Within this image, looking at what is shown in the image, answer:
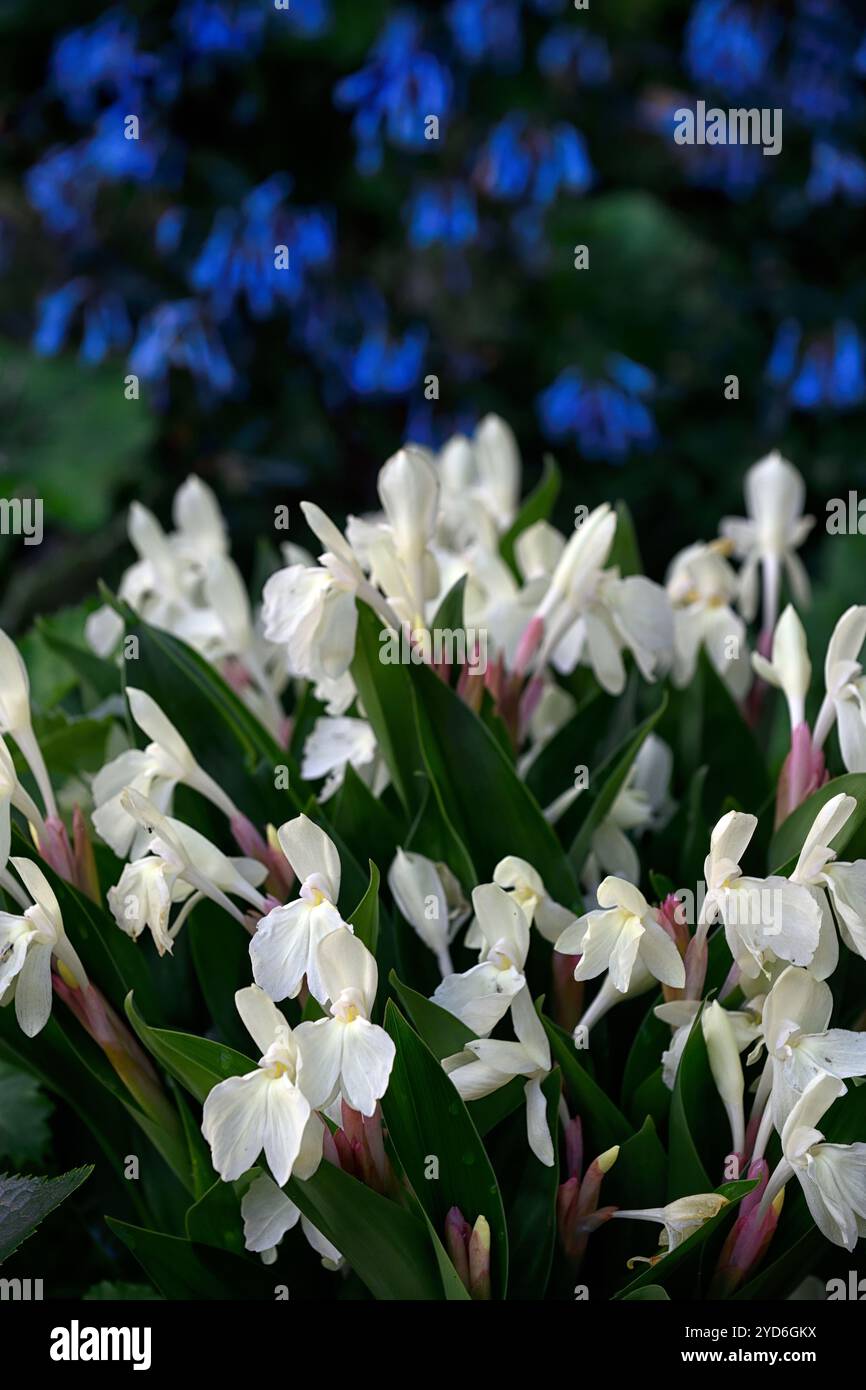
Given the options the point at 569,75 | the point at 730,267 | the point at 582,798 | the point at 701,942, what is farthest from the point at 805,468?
the point at 701,942

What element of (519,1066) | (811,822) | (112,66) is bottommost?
(519,1066)

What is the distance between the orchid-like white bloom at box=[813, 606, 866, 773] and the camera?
2.21ft

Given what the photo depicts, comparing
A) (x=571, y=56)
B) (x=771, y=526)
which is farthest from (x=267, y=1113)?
(x=571, y=56)

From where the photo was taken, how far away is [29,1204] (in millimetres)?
599

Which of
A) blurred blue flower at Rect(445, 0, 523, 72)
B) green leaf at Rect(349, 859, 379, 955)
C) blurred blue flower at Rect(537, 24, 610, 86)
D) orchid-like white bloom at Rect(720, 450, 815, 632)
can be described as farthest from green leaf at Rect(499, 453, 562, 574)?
blurred blue flower at Rect(537, 24, 610, 86)

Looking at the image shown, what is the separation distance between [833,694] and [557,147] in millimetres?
2007

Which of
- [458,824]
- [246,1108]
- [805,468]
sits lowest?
[246,1108]

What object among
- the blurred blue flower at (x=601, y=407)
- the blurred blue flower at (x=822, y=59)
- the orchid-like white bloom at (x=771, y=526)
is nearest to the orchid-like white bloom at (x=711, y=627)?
the orchid-like white bloom at (x=771, y=526)

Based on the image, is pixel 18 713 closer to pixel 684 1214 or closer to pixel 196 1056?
pixel 196 1056

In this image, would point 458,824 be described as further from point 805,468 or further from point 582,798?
A: point 805,468

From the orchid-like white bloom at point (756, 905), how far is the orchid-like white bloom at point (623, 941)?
27 millimetres

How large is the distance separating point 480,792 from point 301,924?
0.58 feet

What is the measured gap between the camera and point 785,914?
562 mm

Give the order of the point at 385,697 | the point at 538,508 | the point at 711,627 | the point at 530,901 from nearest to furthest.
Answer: the point at 530,901
the point at 385,697
the point at 711,627
the point at 538,508
